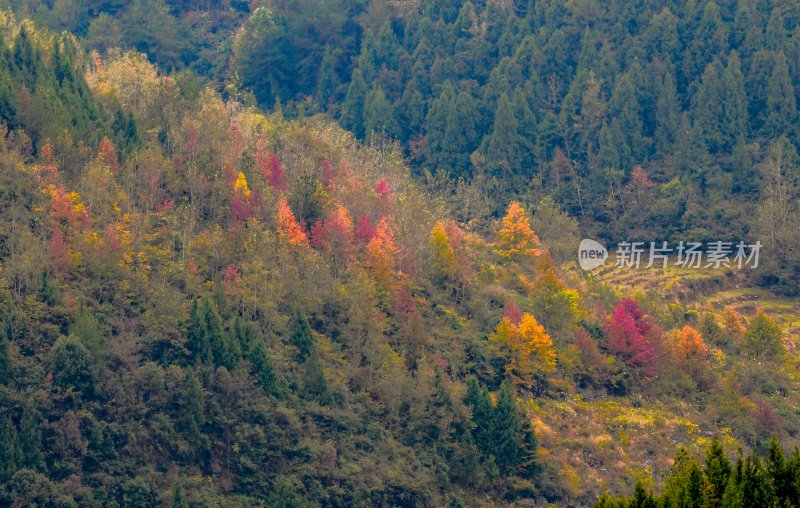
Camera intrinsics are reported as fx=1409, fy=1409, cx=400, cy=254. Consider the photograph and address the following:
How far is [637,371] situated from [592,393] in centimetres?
295

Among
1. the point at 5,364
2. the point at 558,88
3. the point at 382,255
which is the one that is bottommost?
the point at 5,364

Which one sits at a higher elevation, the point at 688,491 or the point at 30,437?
the point at 688,491

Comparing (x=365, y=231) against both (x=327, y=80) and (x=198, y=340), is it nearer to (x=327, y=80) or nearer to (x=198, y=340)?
(x=198, y=340)

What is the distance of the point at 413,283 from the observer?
69.7 metres

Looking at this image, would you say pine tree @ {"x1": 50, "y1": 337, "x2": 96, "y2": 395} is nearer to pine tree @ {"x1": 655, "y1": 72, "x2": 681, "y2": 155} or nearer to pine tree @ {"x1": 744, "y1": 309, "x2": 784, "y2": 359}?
pine tree @ {"x1": 744, "y1": 309, "x2": 784, "y2": 359}

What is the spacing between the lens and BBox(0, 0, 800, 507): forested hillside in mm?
55469

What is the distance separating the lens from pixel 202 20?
112500mm

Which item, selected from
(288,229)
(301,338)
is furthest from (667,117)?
(301,338)

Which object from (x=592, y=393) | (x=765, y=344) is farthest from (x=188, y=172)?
(x=765, y=344)

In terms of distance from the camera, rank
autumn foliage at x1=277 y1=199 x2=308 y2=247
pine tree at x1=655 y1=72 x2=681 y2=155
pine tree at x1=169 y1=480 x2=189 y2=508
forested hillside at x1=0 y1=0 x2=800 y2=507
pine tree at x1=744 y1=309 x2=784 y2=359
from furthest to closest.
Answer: pine tree at x1=655 y1=72 x2=681 y2=155 → pine tree at x1=744 y1=309 x2=784 y2=359 → autumn foliage at x1=277 y1=199 x2=308 y2=247 → forested hillside at x1=0 y1=0 x2=800 y2=507 → pine tree at x1=169 y1=480 x2=189 y2=508

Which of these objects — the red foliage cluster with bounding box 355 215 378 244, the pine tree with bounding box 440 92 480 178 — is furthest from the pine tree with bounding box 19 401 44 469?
the pine tree with bounding box 440 92 480 178

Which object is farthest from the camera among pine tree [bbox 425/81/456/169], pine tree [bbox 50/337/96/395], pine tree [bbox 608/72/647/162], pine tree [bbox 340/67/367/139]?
pine tree [bbox 340/67/367/139]

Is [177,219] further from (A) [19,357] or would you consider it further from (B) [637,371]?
(B) [637,371]

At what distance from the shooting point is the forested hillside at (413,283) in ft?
182
